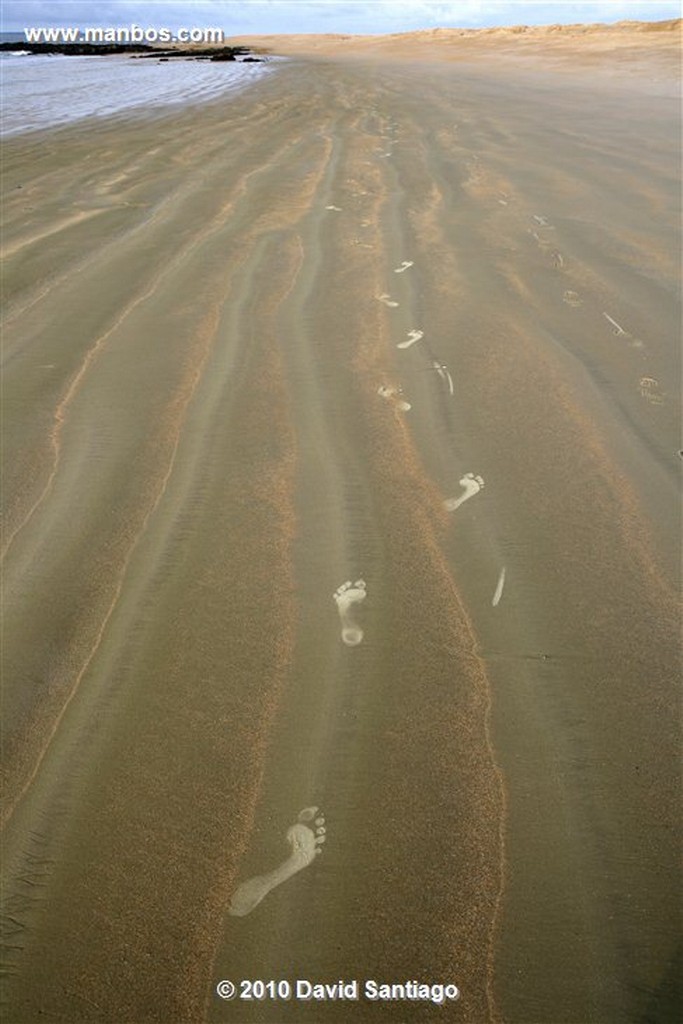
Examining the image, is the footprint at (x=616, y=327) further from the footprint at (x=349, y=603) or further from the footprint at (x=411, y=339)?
the footprint at (x=349, y=603)

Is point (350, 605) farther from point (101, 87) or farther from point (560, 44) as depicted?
point (560, 44)

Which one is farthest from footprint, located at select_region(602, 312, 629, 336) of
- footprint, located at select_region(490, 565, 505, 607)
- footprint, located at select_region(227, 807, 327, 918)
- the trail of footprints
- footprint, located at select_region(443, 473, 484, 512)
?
footprint, located at select_region(227, 807, 327, 918)

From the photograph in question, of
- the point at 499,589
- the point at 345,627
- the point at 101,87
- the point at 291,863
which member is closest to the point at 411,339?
the point at 499,589

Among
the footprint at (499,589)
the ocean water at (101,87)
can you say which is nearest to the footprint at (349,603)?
the footprint at (499,589)

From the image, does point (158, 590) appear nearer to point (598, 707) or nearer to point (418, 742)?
point (418, 742)

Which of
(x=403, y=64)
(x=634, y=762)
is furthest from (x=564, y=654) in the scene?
(x=403, y=64)
